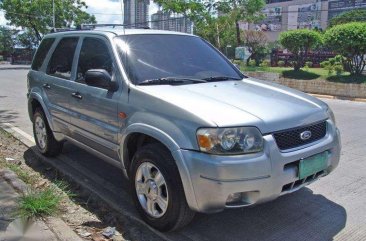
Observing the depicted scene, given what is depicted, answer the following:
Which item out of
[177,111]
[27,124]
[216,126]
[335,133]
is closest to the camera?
[216,126]

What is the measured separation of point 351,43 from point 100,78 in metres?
12.9

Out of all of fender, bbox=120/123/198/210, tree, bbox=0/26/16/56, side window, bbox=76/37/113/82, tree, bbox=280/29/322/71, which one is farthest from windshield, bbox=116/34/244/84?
tree, bbox=0/26/16/56

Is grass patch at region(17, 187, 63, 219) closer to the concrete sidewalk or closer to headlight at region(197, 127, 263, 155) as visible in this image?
the concrete sidewalk

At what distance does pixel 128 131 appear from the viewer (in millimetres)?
3779

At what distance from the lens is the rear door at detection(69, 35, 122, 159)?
409cm

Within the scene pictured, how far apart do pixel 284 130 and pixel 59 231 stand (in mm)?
2128

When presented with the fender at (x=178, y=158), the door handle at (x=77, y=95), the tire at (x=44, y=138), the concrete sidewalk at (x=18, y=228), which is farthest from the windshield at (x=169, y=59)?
the tire at (x=44, y=138)

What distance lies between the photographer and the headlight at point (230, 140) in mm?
3119

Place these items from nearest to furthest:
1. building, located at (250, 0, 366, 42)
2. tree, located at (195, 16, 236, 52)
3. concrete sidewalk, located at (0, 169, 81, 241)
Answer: concrete sidewalk, located at (0, 169, 81, 241)
tree, located at (195, 16, 236, 52)
building, located at (250, 0, 366, 42)

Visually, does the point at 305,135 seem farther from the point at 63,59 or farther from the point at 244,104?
the point at 63,59

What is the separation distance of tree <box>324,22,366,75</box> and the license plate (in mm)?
12350

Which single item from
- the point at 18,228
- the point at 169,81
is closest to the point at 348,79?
the point at 169,81

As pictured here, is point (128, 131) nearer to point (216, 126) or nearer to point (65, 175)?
point (216, 126)

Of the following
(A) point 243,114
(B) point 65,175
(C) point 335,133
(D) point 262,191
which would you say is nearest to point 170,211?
(D) point 262,191
